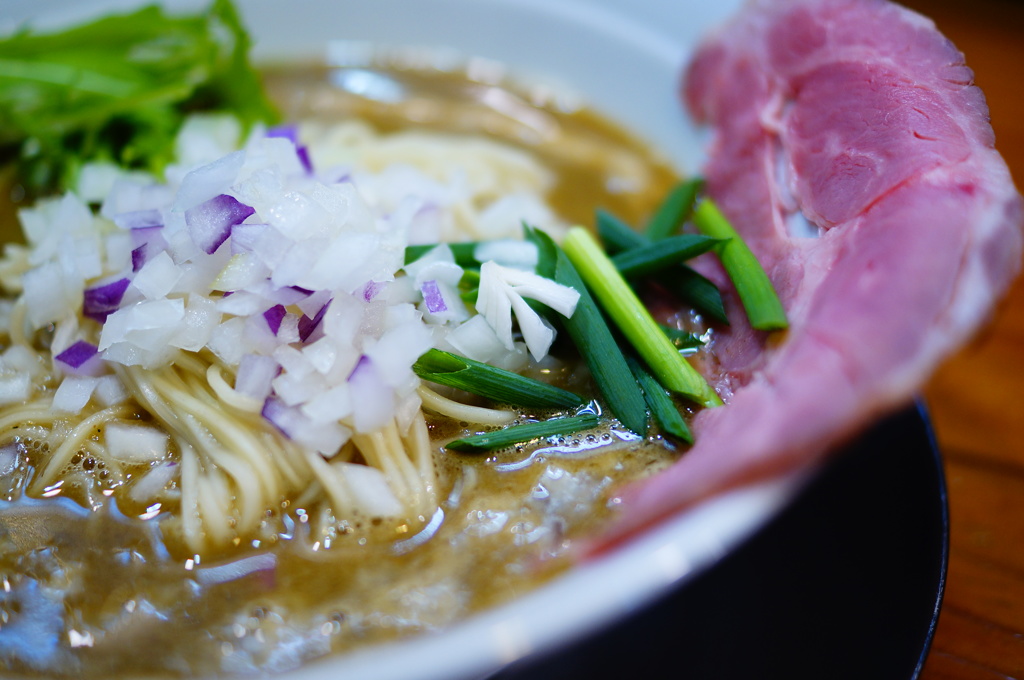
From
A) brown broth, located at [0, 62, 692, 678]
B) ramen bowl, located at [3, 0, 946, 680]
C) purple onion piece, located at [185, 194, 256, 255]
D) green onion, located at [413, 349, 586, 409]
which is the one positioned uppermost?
ramen bowl, located at [3, 0, 946, 680]

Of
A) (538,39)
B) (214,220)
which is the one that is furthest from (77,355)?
(538,39)

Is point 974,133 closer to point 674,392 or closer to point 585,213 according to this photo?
point 674,392

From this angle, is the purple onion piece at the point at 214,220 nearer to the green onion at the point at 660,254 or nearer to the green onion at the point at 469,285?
the green onion at the point at 469,285

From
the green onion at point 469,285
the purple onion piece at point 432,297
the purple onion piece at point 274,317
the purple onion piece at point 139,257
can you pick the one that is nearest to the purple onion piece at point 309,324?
the purple onion piece at point 274,317

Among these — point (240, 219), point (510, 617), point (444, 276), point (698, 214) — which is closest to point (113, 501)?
point (240, 219)

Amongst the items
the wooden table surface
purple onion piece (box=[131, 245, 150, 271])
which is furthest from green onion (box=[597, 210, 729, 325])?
purple onion piece (box=[131, 245, 150, 271])

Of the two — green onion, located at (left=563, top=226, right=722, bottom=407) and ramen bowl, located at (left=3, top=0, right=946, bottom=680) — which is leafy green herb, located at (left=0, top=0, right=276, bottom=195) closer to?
ramen bowl, located at (left=3, top=0, right=946, bottom=680)

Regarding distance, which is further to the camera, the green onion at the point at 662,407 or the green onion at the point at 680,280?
the green onion at the point at 680,280
